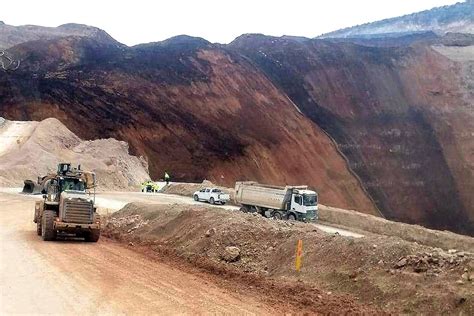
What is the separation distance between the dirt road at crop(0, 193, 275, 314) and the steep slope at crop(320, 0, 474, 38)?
135 meters

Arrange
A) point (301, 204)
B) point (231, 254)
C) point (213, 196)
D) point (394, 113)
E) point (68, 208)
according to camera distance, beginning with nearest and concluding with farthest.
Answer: point (231, 254), point (68, 208), point (301, 204), point (213, 196), point (394, 113)

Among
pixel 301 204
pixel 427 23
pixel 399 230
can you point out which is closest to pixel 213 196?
pixel 301 204

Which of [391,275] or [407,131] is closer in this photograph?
[391,275]

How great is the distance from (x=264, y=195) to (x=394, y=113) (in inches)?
1957

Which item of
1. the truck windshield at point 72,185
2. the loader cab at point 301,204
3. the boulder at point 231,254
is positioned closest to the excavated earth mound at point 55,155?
the loader cab at point 301,204

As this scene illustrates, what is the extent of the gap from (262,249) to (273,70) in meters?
66.5

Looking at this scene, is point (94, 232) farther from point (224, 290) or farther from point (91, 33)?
point (91, 33)

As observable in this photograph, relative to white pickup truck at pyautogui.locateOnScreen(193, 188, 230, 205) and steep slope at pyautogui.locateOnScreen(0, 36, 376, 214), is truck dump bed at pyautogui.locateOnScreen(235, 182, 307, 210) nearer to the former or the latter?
white pickup truck at pyautogui.locateOnScreen(193, 188, 230, 205)

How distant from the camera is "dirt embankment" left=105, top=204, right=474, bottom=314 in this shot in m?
11.0

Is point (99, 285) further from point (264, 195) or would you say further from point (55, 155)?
point (55, 155)

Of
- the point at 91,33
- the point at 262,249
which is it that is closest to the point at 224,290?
the point at 262,249

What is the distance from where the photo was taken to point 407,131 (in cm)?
7594

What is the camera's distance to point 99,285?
12602 millimetres

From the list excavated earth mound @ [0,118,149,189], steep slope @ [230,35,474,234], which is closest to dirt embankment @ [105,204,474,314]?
excavated earth mound @ [0,118,149,189]
